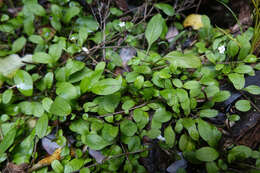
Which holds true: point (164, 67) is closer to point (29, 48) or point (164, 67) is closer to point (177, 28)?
point (177, 28)

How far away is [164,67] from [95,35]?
798 millimetres

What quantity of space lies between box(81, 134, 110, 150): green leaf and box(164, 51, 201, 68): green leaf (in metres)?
0.76

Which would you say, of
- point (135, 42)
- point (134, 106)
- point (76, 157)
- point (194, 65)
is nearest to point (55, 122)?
point (76, 157)

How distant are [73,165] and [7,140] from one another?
56cm

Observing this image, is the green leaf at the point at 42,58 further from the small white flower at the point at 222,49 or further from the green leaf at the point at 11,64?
the small white flower at the point at 222,49

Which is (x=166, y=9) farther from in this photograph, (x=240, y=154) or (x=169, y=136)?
(x=240, y=154)

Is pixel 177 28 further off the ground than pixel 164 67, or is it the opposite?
pixel 177 28

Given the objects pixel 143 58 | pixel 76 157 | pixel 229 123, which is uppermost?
pixel 143 58

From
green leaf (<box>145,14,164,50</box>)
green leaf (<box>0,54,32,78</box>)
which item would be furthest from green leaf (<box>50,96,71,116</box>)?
green leaf (<box>145,14,164,50</box>)

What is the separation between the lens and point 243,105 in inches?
48.0

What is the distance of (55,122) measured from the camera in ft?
4.75

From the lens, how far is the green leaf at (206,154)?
109 centimetres

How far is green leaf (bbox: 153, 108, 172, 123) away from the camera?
1241 mm

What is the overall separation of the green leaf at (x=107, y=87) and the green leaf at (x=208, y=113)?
61 cm
